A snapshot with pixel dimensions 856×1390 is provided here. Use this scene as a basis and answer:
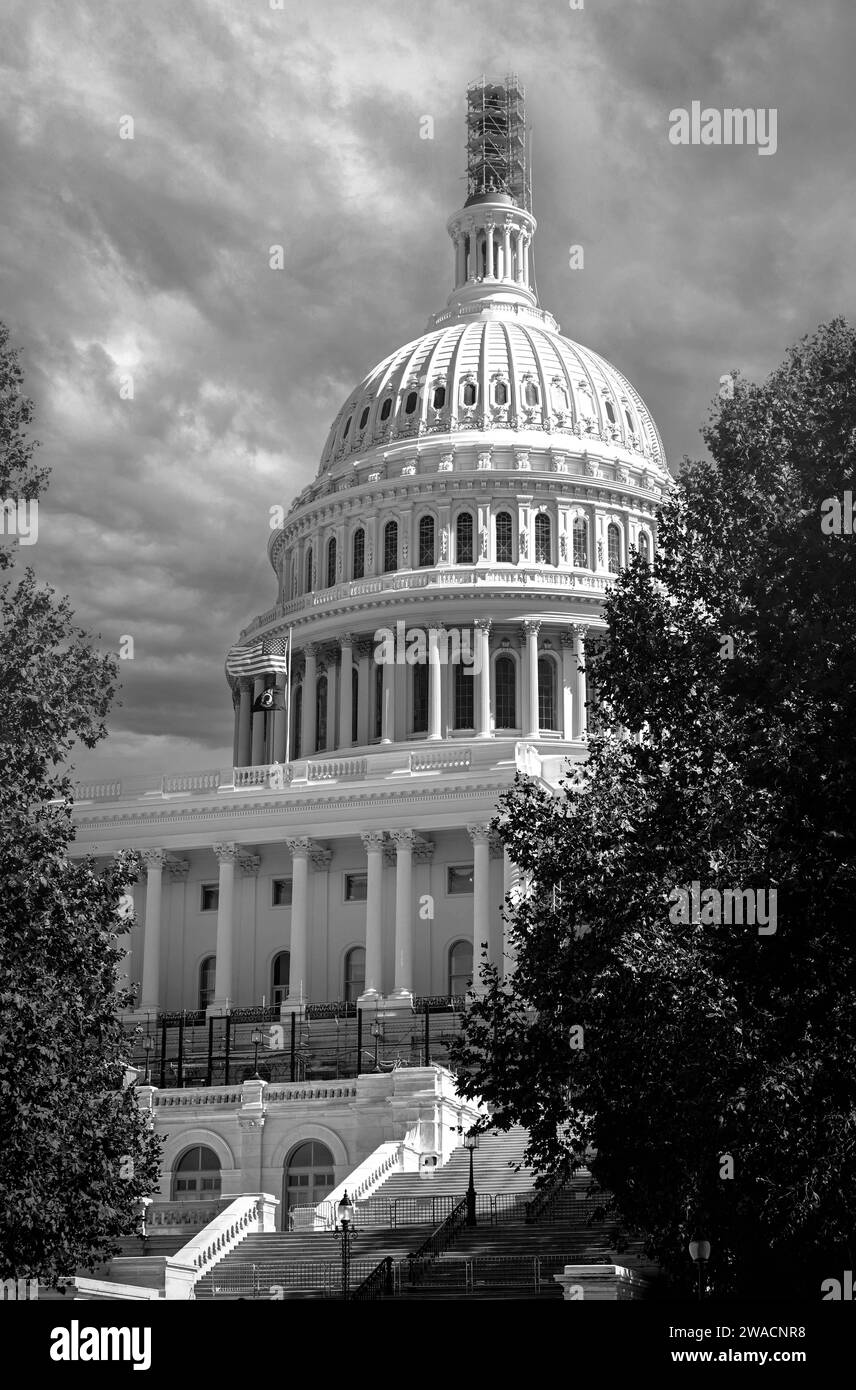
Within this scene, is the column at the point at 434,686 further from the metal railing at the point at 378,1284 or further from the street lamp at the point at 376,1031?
the metal railing at the point at 378,1284

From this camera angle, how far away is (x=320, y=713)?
106 metres

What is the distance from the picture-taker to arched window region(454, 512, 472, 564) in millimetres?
106062

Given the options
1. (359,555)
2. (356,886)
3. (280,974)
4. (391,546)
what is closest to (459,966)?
(356,886)

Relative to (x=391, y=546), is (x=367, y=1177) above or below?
below

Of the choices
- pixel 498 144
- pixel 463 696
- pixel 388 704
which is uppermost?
pixel 498 144

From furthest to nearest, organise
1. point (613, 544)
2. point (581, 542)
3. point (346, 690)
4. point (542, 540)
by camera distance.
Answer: point (613, 544), point (581, 542), point (542, 540), point (346, 690)

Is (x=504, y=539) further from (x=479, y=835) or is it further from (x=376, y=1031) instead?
(x=376, y=1031)

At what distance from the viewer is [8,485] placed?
31.7m

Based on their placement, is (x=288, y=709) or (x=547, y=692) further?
(x=288, y=709)

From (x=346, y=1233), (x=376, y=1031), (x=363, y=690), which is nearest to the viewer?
(x=346, y=1233)

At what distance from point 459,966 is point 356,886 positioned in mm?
6385

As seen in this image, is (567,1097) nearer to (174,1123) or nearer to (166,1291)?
(166,1291)
